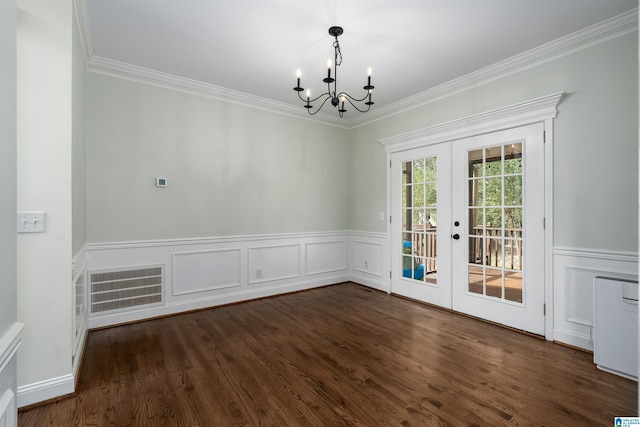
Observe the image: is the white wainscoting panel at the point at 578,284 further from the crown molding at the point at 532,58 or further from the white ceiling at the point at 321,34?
the white ceiling at the point at 321,34

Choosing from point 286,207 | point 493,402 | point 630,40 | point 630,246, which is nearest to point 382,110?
point 286,207

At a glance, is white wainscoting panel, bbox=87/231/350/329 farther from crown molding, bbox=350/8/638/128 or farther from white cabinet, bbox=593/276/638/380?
white cabinet, bbox=593/276/638/380

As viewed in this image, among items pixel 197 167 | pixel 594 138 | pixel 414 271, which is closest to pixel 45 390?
pixel 197 167

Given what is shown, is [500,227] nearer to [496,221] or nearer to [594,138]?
[496,221]

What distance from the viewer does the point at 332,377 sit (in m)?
2.41

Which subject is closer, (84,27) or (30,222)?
(30,222)

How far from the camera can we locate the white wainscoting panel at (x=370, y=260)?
4.85 metres

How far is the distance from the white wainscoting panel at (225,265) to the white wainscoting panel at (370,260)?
5.0 inches

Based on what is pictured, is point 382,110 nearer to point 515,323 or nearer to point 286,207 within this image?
point 286,207

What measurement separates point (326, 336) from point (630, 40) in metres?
3.74

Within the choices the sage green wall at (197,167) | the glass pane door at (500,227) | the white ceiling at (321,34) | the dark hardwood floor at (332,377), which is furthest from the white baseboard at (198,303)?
the white ceiling at (321,34)

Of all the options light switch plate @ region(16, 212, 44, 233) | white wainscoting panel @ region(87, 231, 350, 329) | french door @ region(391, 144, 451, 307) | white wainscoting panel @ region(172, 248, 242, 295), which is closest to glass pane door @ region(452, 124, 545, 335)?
french door @ region(391, 144, 451, 307)

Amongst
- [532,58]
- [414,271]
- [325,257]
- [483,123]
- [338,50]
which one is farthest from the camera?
[325,257]

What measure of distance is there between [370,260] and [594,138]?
3.15 m
